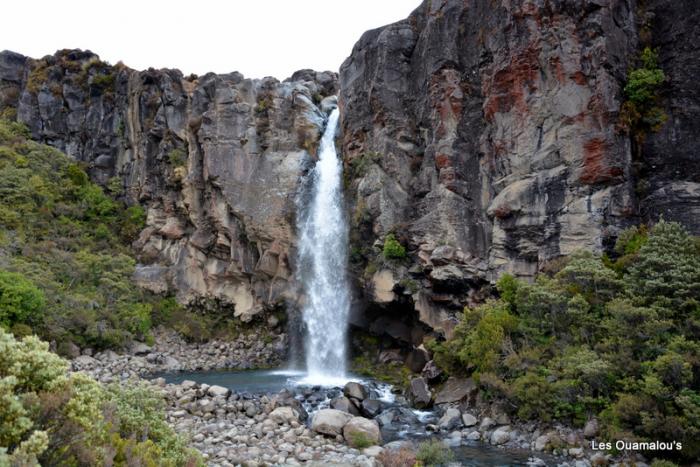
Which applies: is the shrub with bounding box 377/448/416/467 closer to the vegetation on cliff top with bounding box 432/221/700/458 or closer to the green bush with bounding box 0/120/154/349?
the vegetation on cliff top with bounding box 432/221/700/458

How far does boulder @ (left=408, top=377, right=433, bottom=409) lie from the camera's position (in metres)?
21.7

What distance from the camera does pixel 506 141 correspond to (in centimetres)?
2588

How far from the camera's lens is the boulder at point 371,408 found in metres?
20.6

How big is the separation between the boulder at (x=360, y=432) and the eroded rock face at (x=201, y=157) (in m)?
17.7

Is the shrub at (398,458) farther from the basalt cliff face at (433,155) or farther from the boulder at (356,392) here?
the basalt cliff face at (433,155)

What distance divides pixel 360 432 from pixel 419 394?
608 centimetres

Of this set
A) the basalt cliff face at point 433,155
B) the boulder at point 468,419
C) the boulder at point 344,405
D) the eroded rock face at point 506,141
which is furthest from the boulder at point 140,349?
the boulder at point 468,419

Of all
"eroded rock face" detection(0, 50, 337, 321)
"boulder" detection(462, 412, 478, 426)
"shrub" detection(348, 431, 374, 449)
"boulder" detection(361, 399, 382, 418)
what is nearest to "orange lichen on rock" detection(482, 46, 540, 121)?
"eroded rock face" detection(0, 50, 337, 321)

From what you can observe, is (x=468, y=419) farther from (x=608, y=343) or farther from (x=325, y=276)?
(x=325, y=276)

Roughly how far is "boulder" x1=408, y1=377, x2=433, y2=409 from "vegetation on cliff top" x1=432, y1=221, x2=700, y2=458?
6.80ft

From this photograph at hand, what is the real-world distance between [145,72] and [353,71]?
24.7 meters

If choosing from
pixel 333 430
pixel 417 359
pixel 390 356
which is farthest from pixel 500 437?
pixel 390 356

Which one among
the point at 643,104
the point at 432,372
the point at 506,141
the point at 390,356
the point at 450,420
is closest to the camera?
the point at 450,420

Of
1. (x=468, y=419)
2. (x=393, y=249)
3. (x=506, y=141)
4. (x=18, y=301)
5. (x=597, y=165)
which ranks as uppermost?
(x=506, y=141)
